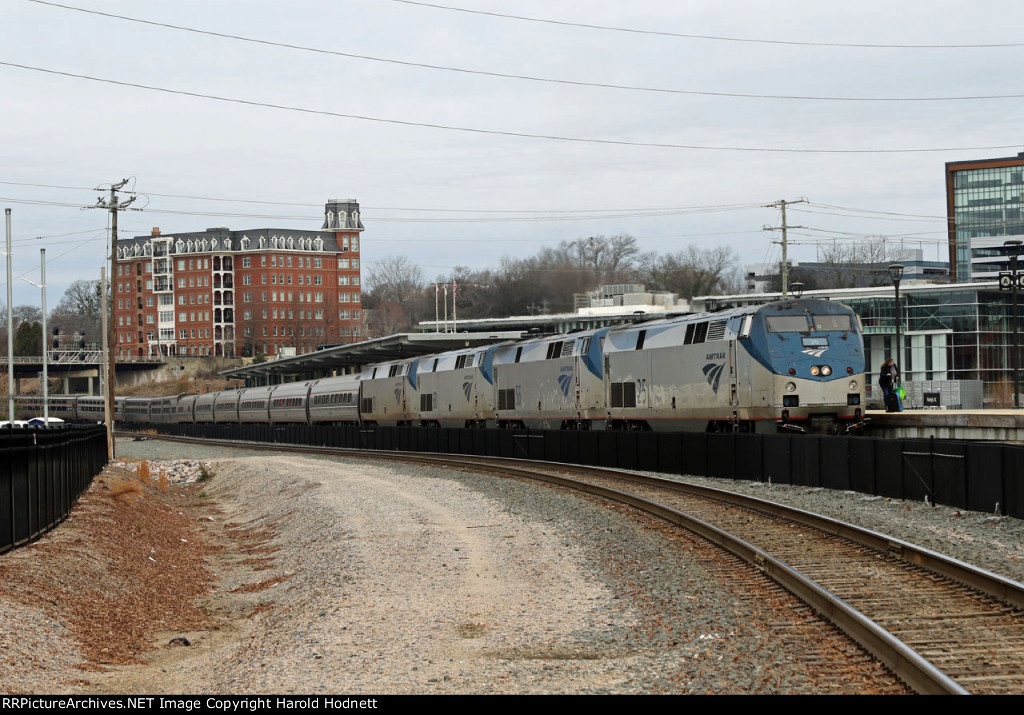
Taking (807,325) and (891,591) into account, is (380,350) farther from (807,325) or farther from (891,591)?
(891,591)

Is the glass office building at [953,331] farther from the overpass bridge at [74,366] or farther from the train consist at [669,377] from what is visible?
the overpass bridge at [74,366]

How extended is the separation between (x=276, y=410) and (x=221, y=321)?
383ft

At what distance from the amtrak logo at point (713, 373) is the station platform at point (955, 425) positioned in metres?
5.21

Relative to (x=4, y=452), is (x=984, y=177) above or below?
above

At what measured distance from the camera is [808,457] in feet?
77.9

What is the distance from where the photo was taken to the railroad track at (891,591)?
27.1 feet

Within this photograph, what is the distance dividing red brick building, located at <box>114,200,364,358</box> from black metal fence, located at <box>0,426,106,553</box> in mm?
156410

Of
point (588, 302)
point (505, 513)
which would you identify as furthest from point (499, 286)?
point (505, 513)

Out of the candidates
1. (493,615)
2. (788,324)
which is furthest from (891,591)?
(788,324)

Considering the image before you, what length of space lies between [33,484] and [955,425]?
69.5ft

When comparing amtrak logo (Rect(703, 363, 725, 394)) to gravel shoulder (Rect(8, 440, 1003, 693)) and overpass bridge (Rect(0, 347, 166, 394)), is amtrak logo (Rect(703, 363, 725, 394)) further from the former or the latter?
overpass bridge (Rect(0, 347, 166, 394))

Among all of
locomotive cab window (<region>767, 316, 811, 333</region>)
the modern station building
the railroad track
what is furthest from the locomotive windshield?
the modern station building

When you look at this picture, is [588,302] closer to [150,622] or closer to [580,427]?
[580,427]

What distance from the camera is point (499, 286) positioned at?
153 metres
